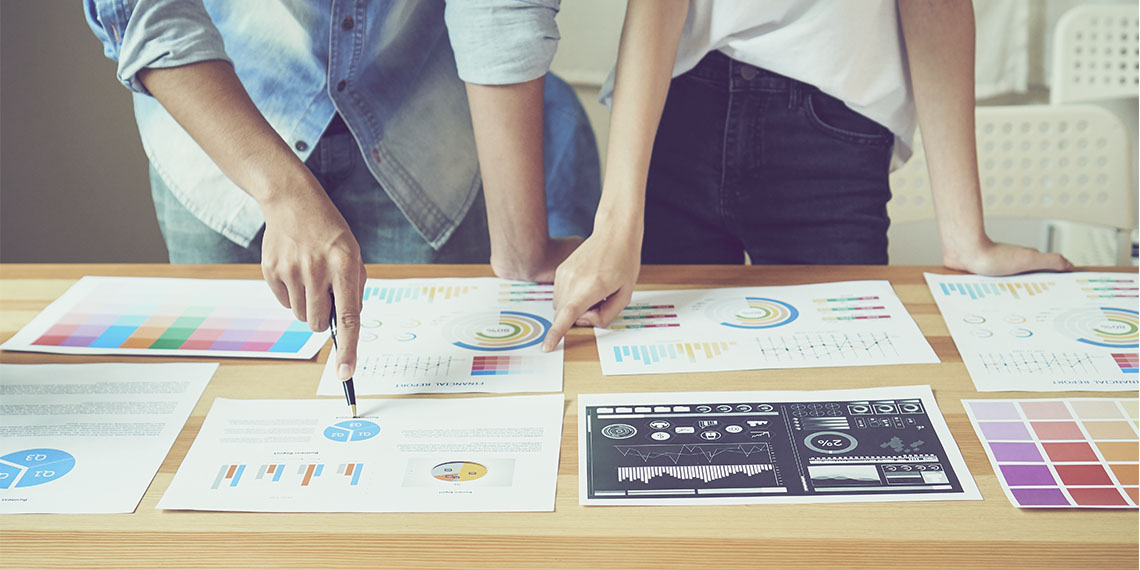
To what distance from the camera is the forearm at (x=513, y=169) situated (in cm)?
93

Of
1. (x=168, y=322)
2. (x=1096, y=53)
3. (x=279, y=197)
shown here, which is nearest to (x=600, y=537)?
(x=279, y=197)

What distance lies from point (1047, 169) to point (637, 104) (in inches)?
41.8

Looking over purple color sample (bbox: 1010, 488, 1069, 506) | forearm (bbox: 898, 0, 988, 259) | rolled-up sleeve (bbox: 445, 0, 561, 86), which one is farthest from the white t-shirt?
purple color sample (bbox: 1010, 488, 1069, 506)

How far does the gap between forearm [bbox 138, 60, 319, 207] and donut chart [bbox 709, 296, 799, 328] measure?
1.34 feet

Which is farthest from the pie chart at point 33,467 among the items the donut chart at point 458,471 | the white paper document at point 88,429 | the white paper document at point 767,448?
the white paper document at point 767,448

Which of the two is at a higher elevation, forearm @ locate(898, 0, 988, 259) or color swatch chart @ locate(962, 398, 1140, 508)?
forearm @ locate(898, 0, 988, 259)

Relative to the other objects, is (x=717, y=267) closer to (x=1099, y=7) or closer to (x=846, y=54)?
(x=846, y=54)

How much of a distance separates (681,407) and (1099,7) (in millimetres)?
1602

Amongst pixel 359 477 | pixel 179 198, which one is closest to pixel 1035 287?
pixel 359 477

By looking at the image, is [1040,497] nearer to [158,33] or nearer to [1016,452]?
[1016,452]

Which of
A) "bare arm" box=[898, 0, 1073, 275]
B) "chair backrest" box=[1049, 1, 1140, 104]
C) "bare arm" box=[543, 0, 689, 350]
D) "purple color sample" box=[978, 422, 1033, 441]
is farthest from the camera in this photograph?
"chair backrest" box=[1049, 1, 1140, 104]

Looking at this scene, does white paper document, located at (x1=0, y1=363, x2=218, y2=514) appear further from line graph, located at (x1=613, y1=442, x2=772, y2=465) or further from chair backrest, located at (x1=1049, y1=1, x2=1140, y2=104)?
chair backrest, located at (x1=1049, y1=1, x2=1140, y2=104)

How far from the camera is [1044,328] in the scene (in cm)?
81

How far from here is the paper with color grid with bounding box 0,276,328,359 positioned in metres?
0.81
